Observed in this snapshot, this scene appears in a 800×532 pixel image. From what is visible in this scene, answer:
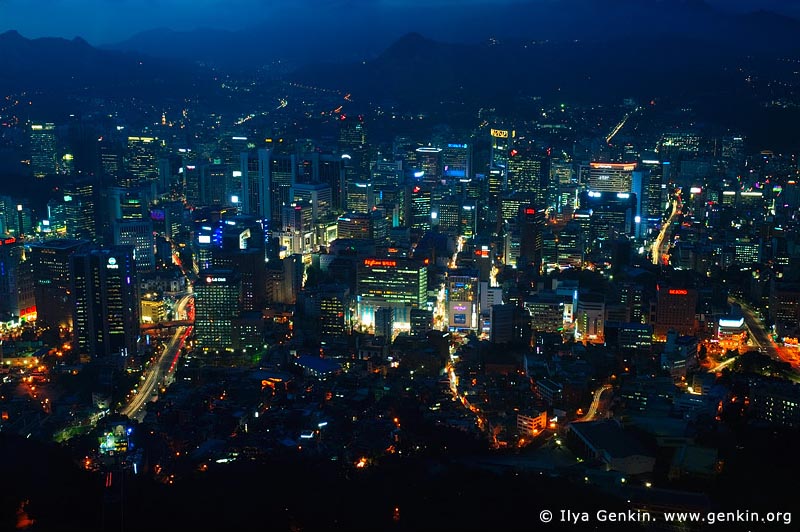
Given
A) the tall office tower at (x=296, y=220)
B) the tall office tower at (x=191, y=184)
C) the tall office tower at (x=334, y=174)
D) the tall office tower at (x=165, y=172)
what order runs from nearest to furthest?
1. the tall office tower at (x=296, y=220)
2. the tall office tower at (x=334, y=174)
3. the tall office tower at (x=191, y=184)
4. the tall office tower at (x=165, y=172)

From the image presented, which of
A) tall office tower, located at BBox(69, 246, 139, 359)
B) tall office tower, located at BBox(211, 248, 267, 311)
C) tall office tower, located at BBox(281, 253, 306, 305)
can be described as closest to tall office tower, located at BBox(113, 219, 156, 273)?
tall office tower, located at BBox(211, 248, 267, 311)

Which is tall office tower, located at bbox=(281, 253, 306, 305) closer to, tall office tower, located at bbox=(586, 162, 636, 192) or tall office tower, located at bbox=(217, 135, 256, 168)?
tall office tower, located at bbox=(217, 135, 256, 168)

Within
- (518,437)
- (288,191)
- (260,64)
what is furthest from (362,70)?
(518,437)

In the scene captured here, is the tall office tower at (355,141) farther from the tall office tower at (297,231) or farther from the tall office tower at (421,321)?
the tall office tower at (421,321)

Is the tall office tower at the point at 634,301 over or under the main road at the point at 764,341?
over

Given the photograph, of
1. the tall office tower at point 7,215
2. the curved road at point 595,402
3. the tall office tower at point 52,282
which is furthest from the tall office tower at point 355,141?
the curved road at point 595,402
